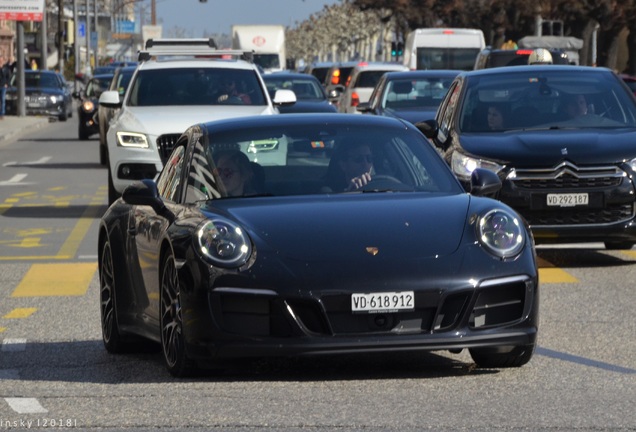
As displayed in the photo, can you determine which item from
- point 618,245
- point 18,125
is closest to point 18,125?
point 18,125

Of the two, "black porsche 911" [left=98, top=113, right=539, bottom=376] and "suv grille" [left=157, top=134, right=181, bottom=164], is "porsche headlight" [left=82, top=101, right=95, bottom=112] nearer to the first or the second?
"suv grille" [left=157, top=134, right=181, bottom=164]

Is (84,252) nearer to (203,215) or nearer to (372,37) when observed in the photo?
(203,215)

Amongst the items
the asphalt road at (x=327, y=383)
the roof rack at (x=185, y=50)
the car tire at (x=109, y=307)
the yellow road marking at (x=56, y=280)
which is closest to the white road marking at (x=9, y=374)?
the asphalt road at (x=327, y=383)

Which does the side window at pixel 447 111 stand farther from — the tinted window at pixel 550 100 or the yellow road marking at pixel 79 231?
the yellow road marking at pixel 79 231

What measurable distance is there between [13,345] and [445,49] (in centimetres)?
4003

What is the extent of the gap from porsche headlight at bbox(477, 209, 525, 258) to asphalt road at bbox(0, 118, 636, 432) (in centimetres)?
60

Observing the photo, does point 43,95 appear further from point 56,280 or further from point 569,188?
point 569,188

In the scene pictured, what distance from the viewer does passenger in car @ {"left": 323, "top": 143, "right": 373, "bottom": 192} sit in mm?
8875

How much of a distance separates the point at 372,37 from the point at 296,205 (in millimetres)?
145493

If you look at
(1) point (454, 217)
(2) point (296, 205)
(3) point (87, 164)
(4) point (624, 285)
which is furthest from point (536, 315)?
(3) point (87, 164)

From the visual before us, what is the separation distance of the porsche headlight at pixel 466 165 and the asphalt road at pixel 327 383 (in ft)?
5.05

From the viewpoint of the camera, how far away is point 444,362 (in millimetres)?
8656

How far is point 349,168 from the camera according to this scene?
8.96m

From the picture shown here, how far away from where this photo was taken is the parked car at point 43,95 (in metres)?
56.3
